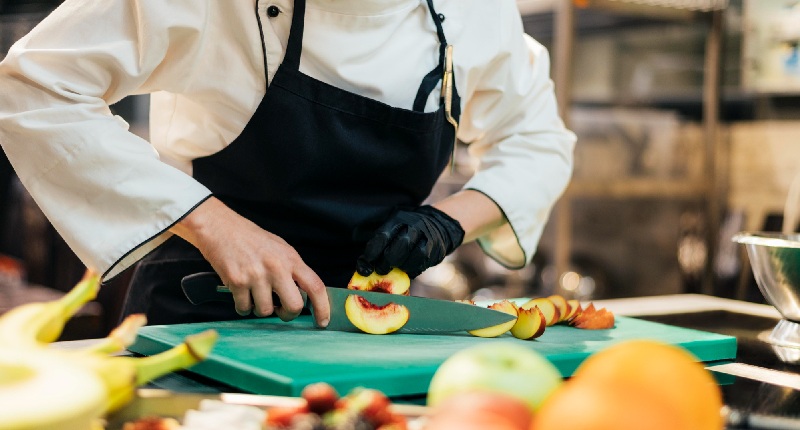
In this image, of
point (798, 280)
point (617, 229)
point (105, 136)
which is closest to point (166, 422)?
point (105, 136)

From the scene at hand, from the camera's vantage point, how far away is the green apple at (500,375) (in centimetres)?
74

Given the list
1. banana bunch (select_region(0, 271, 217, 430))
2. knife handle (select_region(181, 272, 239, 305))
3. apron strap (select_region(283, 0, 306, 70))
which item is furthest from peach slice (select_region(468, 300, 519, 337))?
banana bunch (select_region(0, 271, 217, 430))

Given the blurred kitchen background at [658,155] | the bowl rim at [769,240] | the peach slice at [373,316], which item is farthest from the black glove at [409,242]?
the blurred kitchen background at [658,155]

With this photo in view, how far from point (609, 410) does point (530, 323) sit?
0.79 meters

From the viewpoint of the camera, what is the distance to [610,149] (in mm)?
3902

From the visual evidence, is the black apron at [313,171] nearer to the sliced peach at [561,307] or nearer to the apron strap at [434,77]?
the apron strap at [434,77]

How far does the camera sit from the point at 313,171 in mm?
1575

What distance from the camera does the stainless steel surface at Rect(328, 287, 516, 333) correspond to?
1.40 meters

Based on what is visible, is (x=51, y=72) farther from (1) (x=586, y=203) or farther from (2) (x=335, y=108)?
(1) (x=586, y=203)

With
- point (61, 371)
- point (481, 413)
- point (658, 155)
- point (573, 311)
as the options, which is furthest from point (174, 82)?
point (658, 155)

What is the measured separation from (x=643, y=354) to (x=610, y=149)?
132 inches

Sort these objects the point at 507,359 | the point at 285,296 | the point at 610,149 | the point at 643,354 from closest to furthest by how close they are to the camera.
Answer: the point at 643,354 < the point at 507,359 < the point at 285,296 < the point at 610,149

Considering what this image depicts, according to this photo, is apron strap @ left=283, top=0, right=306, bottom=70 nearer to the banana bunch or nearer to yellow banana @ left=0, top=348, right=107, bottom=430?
the banana bunch

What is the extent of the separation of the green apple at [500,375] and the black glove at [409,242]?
704mm
